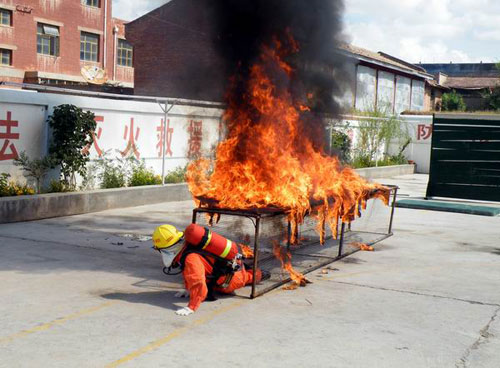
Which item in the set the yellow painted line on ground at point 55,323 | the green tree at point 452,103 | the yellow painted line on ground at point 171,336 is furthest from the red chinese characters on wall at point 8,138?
the green tree at point 452,103

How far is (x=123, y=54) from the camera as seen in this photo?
1687 inches

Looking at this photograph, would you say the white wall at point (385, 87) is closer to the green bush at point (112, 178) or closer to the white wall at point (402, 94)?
the white wall at point (402, 94)

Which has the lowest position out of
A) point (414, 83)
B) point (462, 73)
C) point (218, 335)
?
point (218, 335)

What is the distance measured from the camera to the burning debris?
789 centimetres

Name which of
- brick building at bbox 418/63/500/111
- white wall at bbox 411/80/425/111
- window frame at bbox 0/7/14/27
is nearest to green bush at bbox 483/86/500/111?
brick building at bbox 418/63/500/111

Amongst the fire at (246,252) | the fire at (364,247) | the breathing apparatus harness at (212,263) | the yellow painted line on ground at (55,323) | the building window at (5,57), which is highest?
the building window at (5,57)

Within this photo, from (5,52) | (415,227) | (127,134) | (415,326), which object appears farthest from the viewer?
(5,52)

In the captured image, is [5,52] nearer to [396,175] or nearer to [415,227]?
[396,175]

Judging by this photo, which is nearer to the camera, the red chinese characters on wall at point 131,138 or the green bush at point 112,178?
the green bush at point 112,178

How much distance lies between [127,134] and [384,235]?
713 centimetres

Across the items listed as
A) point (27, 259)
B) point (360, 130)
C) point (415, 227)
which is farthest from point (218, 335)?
point (360, 130)

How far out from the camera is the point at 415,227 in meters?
12.3

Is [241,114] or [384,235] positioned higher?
[241,114]

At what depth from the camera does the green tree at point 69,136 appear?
1260 cm
